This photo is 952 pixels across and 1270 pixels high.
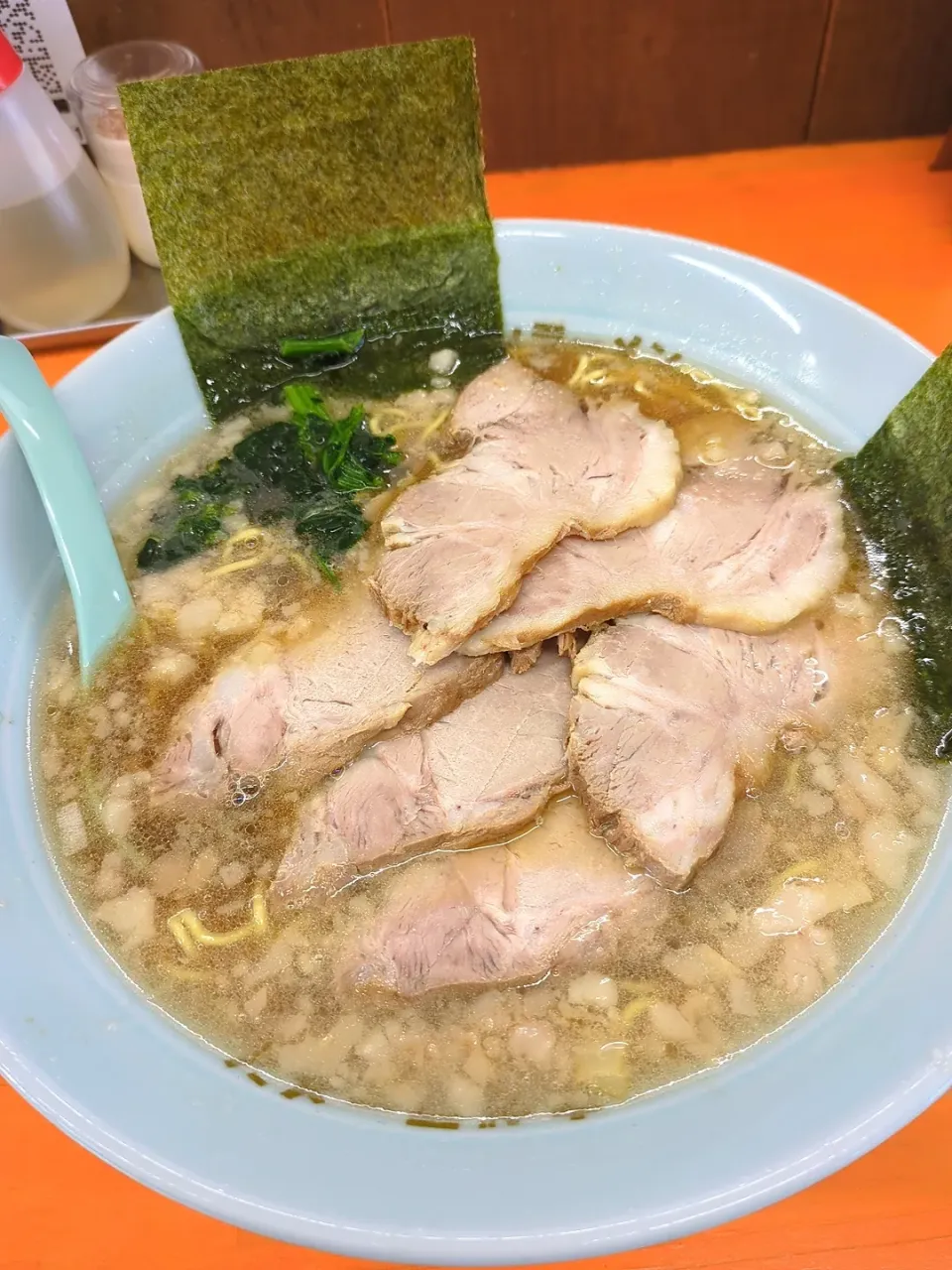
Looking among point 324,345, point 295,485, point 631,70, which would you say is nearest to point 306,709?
point 295,485

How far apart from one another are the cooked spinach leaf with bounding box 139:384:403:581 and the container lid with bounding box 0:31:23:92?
0.72 meters

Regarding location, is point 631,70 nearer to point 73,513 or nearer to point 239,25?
point 239,25

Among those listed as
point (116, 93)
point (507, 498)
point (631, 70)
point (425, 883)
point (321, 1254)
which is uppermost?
point (116, 93)

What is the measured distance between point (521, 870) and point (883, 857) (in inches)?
19.3

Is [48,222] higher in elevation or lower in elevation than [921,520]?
higher

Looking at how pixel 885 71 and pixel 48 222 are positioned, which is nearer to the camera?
pixel 48 222

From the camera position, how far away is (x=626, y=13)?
2.03 m

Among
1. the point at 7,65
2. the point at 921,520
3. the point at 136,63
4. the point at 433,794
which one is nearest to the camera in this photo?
the point at 433,794

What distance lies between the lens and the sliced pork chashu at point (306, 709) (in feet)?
4.10

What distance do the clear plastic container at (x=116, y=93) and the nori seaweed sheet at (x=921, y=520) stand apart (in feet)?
4.97

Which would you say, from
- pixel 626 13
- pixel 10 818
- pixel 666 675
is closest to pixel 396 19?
pixel 626 13

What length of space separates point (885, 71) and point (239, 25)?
5.22ft

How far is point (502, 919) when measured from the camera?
3.69 ft

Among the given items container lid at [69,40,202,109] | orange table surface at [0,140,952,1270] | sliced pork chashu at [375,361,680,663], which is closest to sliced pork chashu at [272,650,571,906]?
sliced pork chashu at [375,361,680,663]
